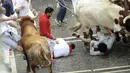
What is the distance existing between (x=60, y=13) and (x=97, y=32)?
3.99 metres

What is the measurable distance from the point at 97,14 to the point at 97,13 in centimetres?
3

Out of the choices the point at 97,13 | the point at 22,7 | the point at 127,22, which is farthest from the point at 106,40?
the point at 22,7

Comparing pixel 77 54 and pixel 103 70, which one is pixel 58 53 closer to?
pixel 77 54

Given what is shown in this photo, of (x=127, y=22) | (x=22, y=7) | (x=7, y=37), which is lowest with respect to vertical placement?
(x=7, y=37)

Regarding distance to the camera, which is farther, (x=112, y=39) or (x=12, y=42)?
(x=112, y=39)

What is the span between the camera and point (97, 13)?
11641mm

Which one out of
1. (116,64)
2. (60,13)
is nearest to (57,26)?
(60,13)

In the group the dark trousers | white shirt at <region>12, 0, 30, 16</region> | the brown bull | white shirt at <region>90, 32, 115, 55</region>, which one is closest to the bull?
white shirt at <region>90, 32, 115, 55</region>

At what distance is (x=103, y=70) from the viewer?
10914 mm

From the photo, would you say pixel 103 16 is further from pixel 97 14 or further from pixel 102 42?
pixel 102 42

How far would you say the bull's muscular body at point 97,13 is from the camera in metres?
11.3

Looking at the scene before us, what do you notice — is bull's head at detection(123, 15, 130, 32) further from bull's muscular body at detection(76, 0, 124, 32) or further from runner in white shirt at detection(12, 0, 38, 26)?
runner in white shirt at detection(12, 0, 38, 26)

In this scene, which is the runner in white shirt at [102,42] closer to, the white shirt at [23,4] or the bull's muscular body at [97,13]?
the bull's muscular body at [97,13]

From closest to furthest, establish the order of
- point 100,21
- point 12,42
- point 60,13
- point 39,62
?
point 39,62 < point 12,42 < point 100,21 < point 60,13
